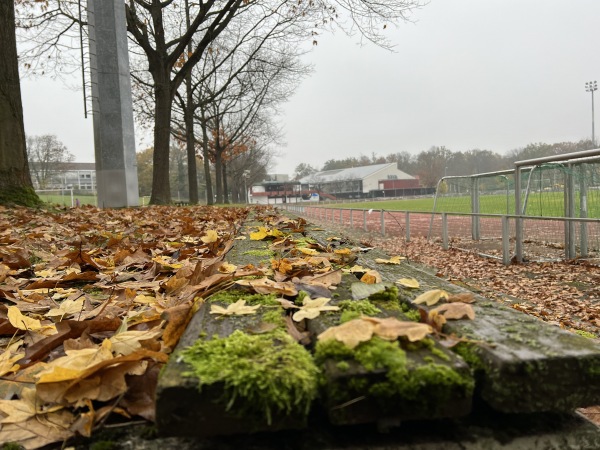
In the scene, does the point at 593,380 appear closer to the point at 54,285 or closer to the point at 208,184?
the point at 54,285

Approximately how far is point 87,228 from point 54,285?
2.45m

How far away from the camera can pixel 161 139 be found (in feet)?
50.2

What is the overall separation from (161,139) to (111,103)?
2.70 m

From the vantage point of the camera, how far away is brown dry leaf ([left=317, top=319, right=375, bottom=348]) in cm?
81

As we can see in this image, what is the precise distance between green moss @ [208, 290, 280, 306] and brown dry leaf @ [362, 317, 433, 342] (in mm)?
412

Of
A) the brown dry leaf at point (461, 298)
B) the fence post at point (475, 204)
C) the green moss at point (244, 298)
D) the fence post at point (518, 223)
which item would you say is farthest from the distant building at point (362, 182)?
the brown dry leaf at point (461, 298)

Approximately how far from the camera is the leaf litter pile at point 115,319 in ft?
2.92

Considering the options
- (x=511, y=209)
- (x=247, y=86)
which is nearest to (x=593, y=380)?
(x=511, y=209)

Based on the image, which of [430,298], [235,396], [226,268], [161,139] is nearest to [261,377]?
[235,396]

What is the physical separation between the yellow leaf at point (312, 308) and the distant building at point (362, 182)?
3641 inches

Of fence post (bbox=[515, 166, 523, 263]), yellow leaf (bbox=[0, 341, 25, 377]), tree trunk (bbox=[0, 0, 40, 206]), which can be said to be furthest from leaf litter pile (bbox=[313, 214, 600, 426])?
tree trunk (bbox=[0, 0, 40, 206])

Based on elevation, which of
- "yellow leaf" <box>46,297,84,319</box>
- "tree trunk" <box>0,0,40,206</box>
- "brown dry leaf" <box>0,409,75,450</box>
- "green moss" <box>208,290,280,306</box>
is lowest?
"brown dry leaf" <box>0,409,75,450</box>

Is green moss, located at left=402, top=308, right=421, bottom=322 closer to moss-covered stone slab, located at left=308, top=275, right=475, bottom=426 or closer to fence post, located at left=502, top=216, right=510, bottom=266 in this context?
moss-covered stone slab, located at left=308, top=275, right=475, bottom=426

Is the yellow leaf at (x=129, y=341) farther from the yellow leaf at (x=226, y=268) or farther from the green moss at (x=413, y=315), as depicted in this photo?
the green moss at (x=413, y=315)
